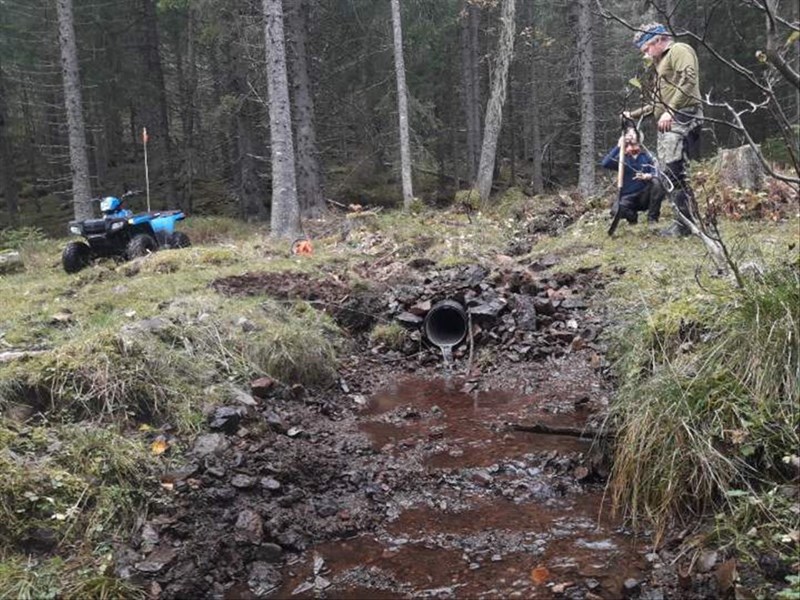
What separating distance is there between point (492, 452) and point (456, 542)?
45.9 inches

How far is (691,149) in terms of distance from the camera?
761cm

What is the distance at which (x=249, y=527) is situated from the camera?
3.57m

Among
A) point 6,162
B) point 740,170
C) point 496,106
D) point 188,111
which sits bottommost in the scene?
point 740,170

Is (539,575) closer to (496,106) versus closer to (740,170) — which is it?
(740,170)

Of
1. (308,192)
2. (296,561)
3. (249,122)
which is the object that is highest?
(249,122)

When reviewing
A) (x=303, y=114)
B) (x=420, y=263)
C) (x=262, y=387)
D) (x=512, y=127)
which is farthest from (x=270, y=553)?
(x=512, y=127)

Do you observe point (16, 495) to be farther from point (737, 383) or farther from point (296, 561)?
point (737, 383)

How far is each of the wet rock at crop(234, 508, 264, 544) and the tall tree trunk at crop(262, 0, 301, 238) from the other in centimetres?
862

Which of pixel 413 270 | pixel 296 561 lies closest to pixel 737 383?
pixel 296 561

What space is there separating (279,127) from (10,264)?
5.75 metres

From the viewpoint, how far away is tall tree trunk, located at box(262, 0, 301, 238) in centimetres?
1140

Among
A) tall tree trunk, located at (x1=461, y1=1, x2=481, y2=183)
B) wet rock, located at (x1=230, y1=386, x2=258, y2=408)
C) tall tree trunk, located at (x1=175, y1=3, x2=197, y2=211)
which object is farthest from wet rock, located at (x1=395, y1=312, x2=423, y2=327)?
tall tree trunk, located at (x1=175, y1=3, x2=197, y2=211)

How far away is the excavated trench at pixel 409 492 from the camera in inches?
125

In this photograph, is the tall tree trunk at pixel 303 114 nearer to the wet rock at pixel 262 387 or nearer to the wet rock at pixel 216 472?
the wet rock at pixel 262 387
